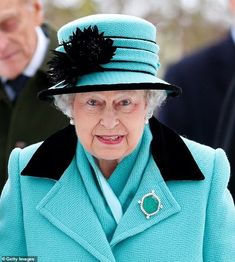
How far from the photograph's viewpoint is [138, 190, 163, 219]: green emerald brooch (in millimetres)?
3637

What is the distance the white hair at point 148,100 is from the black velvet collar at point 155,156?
158 millimetres

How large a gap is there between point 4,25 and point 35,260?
178 cm

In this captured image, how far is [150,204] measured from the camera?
3.67 meters

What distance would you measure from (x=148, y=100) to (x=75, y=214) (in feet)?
2.00

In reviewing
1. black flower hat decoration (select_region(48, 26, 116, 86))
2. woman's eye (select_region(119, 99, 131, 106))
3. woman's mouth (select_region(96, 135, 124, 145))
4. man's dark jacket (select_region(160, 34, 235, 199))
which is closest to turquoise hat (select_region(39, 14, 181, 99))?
black flower hat decoration (select_region(48, 26, 116, 86))

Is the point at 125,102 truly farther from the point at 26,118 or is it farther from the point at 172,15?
→ the point at 172,15

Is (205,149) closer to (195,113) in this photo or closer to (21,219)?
(21,219)

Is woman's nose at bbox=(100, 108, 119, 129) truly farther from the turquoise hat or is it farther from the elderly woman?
the turquoise hat

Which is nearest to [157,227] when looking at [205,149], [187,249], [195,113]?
[187,249]

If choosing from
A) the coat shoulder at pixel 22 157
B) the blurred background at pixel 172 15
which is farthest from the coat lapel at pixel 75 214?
the blurred background at pixel 172 15

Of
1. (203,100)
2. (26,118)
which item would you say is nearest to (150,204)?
(26,118)

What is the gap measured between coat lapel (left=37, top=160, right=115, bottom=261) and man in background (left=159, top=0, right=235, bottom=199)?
1516mm

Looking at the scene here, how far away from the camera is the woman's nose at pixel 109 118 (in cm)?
349

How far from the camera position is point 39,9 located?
509 centimetres
